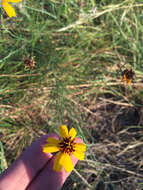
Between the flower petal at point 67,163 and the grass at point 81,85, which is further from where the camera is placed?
the grass at point 81,85

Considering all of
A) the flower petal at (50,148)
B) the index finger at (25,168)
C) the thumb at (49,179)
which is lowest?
the thumb at (49,179)

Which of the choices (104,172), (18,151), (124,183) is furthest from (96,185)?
(18,151)

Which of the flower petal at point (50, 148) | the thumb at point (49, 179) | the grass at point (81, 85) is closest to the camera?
the flower petal at point (50, 148)

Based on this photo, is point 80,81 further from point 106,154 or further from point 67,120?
point 106,154

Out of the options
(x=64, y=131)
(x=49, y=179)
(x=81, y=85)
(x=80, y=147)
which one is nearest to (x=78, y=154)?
(x=80, y=147)

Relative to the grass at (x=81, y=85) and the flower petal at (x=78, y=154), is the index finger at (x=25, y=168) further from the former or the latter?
the grass at (x=81, y=85)

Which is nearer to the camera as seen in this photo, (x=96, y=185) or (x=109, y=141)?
(x=96, y=185)

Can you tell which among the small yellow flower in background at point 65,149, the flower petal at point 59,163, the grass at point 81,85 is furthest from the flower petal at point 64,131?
the grass at point 81,85
